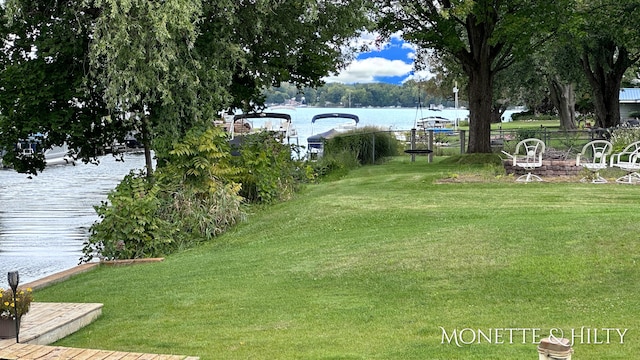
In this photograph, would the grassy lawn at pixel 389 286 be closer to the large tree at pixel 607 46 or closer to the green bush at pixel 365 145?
the green bush at pixel 365 145

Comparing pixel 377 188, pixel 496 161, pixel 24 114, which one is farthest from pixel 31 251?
pixel 496 161

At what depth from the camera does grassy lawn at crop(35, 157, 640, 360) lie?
6.58m

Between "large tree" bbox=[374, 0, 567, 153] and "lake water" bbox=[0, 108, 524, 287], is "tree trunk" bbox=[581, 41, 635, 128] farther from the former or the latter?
"lake water" bbox=[0, 108, 524, 287]

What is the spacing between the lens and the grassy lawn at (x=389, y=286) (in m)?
6.58

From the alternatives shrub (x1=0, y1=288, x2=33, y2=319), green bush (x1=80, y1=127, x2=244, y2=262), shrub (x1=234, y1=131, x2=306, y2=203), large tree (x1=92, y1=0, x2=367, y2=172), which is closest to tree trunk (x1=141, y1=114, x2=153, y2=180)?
large tree (x1=92, y1=0, x2=367, y2=172)

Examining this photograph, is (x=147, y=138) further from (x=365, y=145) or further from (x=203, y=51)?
(x=365, y=145)

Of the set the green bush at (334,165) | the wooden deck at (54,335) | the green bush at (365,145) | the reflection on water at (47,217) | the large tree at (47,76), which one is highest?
the large tree at (47,76)

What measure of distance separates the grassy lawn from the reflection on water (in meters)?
3.34

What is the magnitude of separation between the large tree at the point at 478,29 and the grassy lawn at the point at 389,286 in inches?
393

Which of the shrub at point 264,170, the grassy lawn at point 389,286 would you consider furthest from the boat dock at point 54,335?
the shrub at point 264,170

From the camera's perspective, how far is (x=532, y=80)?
4922 cm

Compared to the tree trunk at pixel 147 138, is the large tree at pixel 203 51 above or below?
above

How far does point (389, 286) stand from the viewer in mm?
8383

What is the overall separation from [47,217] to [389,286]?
15878 mm
